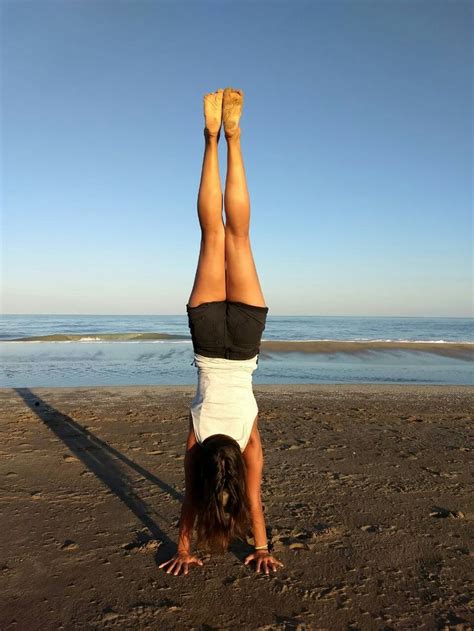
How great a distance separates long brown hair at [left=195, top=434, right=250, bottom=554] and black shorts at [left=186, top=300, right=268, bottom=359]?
587 mm

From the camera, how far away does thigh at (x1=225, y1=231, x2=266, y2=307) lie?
333 cm

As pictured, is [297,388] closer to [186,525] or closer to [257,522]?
[257,522]

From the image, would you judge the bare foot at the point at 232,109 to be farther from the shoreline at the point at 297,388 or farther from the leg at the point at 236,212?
the shoreline at the point at 297,388

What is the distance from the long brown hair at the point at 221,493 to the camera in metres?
2.81

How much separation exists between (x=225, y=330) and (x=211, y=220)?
0.86 metres

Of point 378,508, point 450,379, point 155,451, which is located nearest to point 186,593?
point 378,508

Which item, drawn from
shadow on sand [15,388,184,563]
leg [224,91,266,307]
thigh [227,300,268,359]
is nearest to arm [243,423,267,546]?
thigh [227,300,268,359]

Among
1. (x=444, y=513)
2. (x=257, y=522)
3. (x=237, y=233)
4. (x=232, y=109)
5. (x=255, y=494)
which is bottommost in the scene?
(x=444, y=513)

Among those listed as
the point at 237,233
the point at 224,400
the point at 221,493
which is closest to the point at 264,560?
the point at 221,493

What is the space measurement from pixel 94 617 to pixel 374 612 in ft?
5.32

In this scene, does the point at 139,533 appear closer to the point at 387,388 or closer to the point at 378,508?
the point at 378,508

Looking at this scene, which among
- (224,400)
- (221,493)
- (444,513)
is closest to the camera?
(221,493)

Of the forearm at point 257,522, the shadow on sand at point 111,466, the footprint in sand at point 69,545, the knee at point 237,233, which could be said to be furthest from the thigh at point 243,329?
the footprint in sand at point 69,545

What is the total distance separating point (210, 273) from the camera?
134 inches
